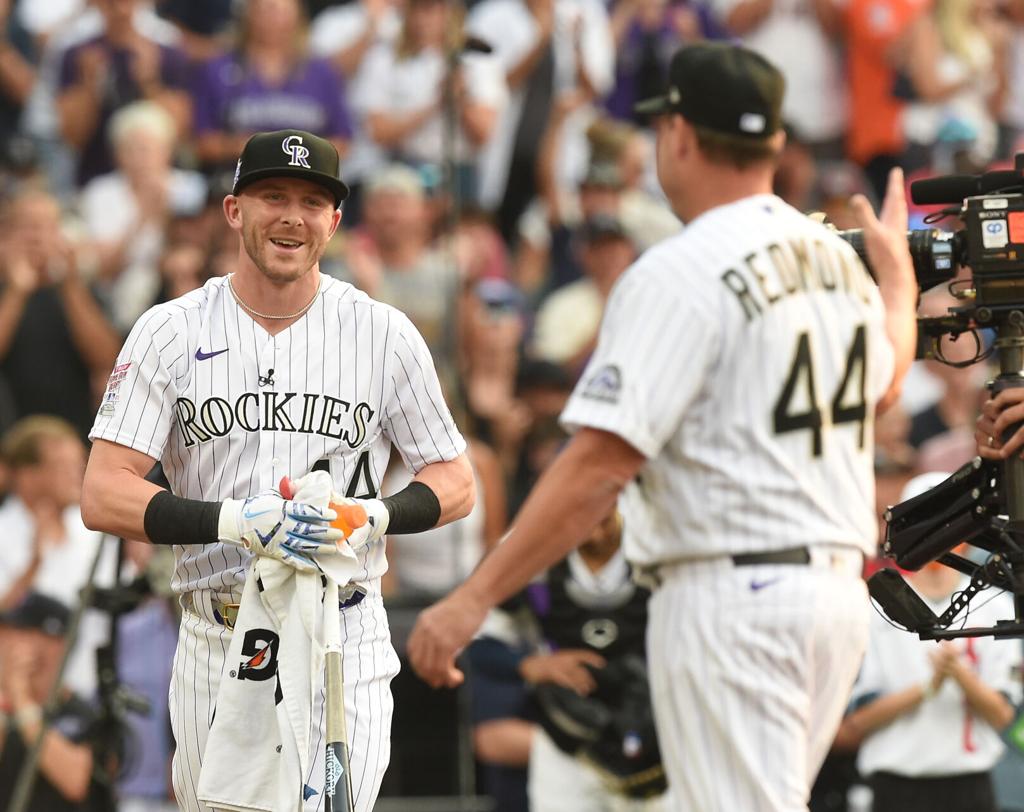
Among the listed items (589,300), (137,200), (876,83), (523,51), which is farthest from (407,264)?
(876,83)

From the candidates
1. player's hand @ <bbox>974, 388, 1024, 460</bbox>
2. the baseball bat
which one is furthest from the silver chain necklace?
player's hand @ <bbox>974, 388, 1024, 460</bbox>

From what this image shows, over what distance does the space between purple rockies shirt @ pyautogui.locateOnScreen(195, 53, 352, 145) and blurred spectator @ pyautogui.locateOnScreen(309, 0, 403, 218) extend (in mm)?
193

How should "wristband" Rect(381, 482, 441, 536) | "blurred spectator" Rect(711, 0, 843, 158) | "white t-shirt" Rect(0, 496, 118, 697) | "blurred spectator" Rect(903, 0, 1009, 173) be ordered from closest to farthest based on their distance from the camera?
"wristband" Rect(381, 482, 441, 536) < "white t-shirt" Rect(0, 496, 118, 697) < "blurred spectator" Rect(903, 0, 1009, 173) < "blurred spectator" Rect(711, 0, 843, 158)

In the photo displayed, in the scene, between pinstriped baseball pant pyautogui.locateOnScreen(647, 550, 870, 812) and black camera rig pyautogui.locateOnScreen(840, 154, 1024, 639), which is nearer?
pinstriped baseball pant pyautogui.locateOnScreen(647, 550, 870, 812)

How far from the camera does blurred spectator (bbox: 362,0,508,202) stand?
11.5m

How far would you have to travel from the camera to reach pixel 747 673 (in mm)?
3998

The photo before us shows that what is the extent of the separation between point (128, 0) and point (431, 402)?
7137 mm

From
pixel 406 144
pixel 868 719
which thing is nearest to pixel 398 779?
pixel 868 719

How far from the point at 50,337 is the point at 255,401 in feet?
18.1

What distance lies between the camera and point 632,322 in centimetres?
405

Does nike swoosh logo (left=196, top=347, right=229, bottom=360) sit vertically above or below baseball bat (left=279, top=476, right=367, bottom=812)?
above

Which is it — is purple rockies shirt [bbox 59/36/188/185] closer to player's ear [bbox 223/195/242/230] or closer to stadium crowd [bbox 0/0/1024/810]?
stadium crowd [bbox 0/0/1024/810]

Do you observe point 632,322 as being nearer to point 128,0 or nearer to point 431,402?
point 431,402

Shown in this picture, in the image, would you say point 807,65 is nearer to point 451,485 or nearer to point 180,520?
point 451,485
